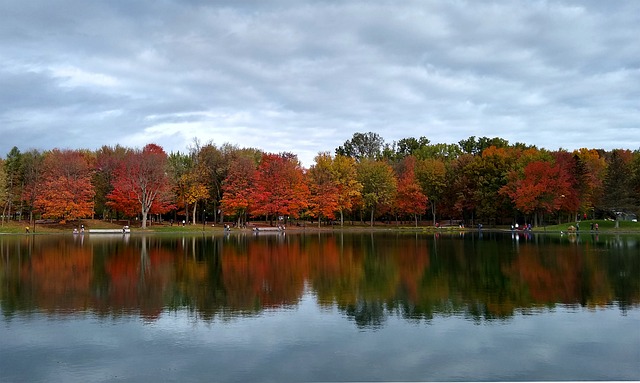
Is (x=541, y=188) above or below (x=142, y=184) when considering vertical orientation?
below

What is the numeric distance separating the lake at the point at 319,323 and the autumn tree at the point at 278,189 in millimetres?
48153

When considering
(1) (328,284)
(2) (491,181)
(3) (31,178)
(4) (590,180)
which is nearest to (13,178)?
(3) (31,178)

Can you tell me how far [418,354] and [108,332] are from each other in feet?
24.4

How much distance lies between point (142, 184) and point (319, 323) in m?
60.7

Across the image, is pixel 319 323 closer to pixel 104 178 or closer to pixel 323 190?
pixel 323 190

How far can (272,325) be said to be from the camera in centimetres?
1373

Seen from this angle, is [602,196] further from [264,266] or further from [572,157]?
[264,266]

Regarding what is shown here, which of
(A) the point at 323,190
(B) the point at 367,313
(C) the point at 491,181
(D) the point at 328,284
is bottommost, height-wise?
(B) the point at 367,313

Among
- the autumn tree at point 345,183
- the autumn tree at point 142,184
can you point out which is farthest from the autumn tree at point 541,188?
the autumn tree at point 142,184

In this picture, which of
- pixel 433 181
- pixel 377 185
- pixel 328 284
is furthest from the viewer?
pixel 433 181

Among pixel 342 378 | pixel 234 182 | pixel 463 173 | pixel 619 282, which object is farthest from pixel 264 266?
pixel 463 173

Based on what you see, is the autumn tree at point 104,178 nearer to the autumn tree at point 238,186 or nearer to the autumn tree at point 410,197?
the autumn tree at point 238,186

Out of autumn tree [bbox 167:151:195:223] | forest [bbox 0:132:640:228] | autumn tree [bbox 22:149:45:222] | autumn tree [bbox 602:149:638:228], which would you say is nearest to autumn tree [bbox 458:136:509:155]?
forest [bbox 0:132:640:228]

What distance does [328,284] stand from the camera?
20578mm
